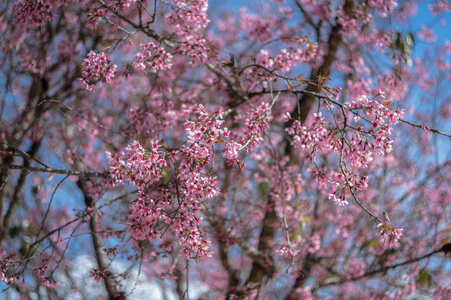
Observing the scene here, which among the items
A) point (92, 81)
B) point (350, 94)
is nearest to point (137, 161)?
point (92, 81)

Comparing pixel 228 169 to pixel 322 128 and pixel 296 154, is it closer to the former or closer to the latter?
pixel 296 154

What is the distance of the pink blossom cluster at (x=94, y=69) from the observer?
Answer: 2867 millimetres

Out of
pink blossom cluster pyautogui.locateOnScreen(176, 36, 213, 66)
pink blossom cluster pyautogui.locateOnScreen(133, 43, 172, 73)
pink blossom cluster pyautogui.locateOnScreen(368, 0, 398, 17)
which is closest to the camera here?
pink blossom cluster pyautogui.locateOnScreen(133, 43, 172, 73)

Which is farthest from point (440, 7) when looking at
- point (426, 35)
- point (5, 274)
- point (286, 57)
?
point (5, 274)

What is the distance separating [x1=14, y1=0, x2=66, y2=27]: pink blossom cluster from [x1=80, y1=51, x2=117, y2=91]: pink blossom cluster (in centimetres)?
106

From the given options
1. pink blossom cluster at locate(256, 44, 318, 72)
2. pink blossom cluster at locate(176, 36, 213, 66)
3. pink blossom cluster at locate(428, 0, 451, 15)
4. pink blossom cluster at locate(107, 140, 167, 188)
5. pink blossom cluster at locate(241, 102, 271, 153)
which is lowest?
pink blossom cluster at locate(107, 140, 167, 188)

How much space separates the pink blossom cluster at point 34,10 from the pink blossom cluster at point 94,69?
1057mm

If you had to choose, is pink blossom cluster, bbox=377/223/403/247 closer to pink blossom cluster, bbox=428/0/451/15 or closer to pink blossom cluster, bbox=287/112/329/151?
pink blossom cluster, bbox=287/112/329/151

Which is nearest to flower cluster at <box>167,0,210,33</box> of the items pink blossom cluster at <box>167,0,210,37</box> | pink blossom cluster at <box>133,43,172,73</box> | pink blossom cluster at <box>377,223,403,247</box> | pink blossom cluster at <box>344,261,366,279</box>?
pink blossom cluster at <box>167,0,210,37</box>

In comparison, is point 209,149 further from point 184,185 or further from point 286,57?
point 286,57

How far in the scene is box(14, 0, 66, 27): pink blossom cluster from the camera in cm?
352

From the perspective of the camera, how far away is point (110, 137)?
6000 millimetres

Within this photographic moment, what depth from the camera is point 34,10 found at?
3.52 metres

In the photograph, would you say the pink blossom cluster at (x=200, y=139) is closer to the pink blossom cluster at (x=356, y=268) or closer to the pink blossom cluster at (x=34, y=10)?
the pink blossom cluster at (x=34, y=10)
